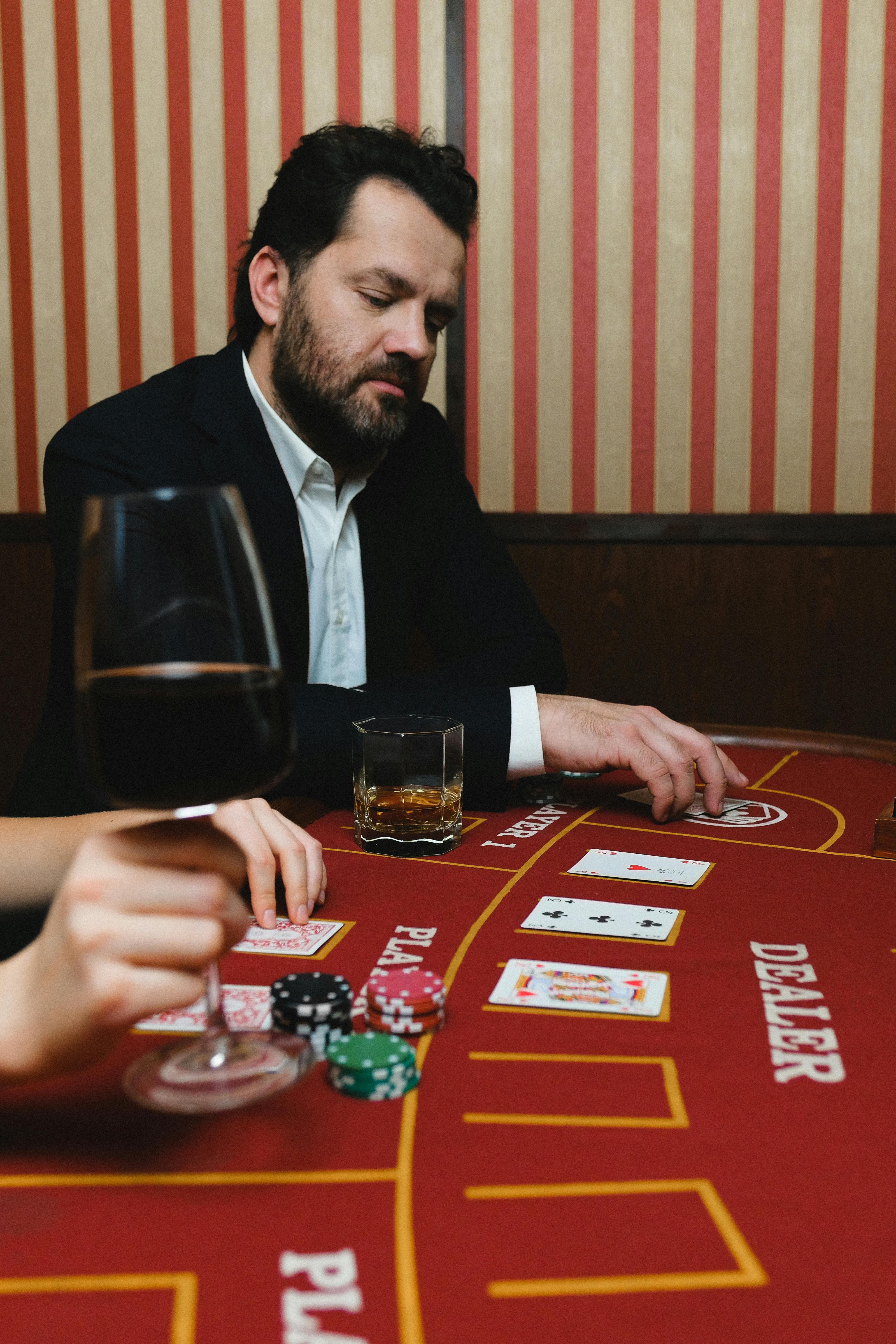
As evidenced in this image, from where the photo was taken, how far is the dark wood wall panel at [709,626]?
119 inches

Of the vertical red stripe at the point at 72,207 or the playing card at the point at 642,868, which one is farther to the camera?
the vertical red stripe at the point at 72,207

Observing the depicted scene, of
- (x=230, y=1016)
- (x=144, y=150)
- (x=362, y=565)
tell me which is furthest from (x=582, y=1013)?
(x=144, y=150)

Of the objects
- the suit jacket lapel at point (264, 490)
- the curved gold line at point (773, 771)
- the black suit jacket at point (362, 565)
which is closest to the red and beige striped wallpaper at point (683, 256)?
the black suit jacket at point (362, 565)

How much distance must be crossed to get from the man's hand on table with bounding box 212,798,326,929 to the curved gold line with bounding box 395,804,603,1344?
0.64 ft

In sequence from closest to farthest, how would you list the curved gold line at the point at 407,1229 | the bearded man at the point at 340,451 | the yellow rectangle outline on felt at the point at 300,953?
the curved gold line at the point at 407,1229 → the yellow rectangle outline on felt at the point at 300,953 → the bearded man at the point at 340,451

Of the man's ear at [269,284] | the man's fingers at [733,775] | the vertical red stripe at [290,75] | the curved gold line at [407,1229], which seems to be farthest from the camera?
the vertical red stripe at [290,75]

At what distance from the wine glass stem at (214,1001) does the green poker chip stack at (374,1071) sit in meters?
0.09

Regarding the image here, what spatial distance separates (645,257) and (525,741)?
202 cm

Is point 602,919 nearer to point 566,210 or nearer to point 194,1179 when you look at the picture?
point 194,1179

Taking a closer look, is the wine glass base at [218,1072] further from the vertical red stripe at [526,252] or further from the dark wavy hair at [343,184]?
the vertical red stripe at [526,252]

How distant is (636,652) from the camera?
3.14m

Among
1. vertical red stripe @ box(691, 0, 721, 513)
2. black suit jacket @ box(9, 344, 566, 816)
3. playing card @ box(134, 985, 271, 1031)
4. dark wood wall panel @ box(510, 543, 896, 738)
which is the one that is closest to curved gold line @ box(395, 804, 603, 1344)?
playing card @ box(134, 985, 271, 1031)

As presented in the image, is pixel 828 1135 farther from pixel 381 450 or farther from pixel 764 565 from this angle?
pixel 764 565

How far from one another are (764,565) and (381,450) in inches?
51.9
